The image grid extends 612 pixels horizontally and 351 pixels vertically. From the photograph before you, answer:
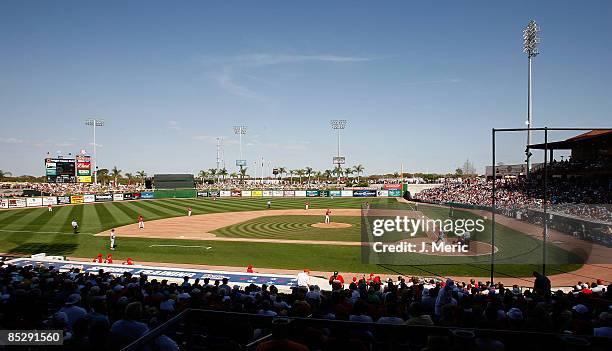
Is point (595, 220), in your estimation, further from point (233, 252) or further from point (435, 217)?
point (233, 252)

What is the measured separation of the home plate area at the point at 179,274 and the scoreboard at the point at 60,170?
52329mm

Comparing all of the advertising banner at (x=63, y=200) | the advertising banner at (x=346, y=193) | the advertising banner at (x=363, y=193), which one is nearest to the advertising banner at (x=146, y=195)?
the advertising banner at (x=63, y=200)

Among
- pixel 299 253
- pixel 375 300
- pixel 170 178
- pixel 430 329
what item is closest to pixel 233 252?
pixel 299 253

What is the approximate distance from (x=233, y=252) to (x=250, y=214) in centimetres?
2239

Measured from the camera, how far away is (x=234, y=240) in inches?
1219

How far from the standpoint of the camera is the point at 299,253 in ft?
85.4

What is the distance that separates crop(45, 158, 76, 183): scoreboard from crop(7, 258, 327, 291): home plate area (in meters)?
52.3

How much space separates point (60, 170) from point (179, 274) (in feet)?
199

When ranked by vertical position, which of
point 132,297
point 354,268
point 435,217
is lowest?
point 354,268

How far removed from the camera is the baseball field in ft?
71.8

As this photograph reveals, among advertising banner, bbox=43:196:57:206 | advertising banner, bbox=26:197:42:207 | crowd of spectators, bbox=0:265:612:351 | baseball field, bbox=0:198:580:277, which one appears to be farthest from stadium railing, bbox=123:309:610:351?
advertising banner, bbox=43:196:57:206

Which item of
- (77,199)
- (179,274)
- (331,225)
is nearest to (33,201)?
(77,199)

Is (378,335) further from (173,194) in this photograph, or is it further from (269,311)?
(173,194)

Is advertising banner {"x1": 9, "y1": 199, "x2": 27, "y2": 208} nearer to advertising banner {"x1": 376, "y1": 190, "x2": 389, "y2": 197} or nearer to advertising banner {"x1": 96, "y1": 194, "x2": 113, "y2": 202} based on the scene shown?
advertising banner {"x1": 96, "y1": 194, "x2": 113, "y2": 202}
